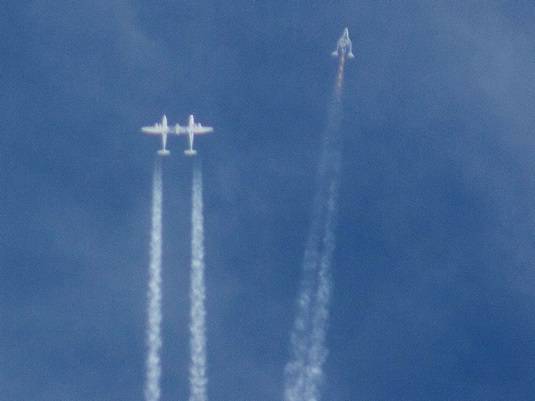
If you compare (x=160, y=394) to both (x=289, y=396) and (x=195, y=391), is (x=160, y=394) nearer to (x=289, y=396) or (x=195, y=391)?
(x=195, y=391)

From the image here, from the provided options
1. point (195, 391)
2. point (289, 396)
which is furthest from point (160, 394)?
point (289, 396)

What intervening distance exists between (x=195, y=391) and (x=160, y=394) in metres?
4.56

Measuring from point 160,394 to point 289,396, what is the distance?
54.7ft

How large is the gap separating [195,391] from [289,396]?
480 inches

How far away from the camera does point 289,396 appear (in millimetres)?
199625

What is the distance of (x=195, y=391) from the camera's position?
19962 centimetres

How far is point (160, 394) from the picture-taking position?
19888 centimetres
